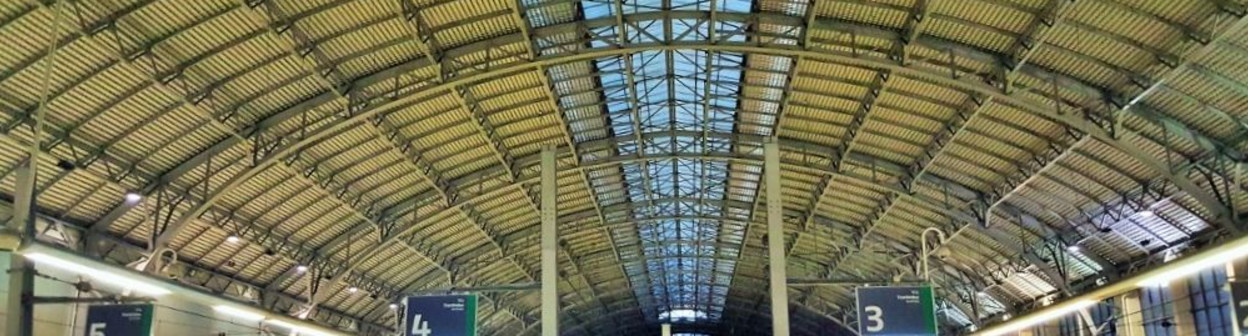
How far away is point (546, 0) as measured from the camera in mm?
23297

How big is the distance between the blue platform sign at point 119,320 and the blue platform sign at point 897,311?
48.7 feet

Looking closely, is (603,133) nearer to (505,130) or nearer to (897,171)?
(505,130)

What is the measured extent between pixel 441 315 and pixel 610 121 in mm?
10553

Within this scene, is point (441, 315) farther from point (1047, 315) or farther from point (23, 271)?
point (1047, 315)

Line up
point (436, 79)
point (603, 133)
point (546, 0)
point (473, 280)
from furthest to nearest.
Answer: point (473, 280) < point (603, 133) < point (436, 79) < point (546, 0)

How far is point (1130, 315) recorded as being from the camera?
33500 millimetres

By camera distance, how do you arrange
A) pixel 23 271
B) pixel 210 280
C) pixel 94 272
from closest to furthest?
pixel 94 272, pixel 23 271, pixel 210 280

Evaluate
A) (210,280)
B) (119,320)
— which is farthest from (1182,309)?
(210,280)

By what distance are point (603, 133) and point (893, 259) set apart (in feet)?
46.3

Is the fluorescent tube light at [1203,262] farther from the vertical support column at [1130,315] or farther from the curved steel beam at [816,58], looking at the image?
the vertical support column at [1130,315]

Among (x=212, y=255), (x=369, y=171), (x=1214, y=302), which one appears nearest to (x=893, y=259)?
(x=1214, y=302)

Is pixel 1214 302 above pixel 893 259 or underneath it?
underneath

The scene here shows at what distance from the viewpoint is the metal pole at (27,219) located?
11.1 meters

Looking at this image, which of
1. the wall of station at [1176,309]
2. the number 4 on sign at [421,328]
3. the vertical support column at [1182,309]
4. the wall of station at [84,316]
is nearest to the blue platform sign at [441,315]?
the number 4 on sign at [421,328]
